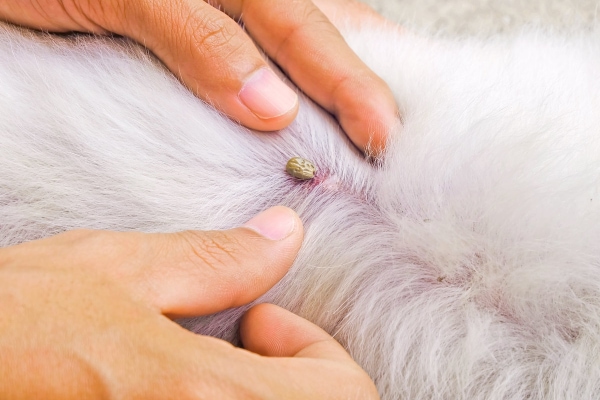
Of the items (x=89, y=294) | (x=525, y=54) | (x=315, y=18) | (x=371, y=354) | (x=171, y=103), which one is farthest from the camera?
(x=315, y=18)

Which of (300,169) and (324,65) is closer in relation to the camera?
(300,169)

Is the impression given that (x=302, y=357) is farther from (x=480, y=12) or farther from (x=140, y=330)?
(x=480, y=12)

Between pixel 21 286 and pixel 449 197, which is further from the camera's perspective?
pixel 449 197

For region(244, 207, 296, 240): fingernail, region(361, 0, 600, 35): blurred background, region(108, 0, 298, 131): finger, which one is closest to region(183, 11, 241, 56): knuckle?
region(108, 0, 298, 131): finger

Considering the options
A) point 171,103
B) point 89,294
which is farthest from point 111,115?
point 89,294

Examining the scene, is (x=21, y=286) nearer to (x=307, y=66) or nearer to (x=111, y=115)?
(x=111, y=115)

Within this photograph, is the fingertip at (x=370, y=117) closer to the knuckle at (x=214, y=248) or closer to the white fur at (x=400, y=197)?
the white fur at (x=400, y=197)

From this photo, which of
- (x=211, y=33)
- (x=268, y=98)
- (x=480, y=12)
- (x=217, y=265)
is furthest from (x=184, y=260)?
(x=480, y=12)
